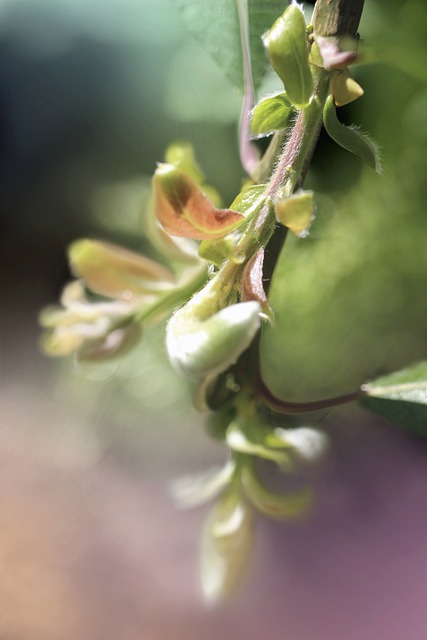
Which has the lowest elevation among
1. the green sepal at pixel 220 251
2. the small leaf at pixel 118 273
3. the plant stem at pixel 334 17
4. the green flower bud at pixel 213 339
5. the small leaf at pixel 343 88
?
the small leaf at pixel 118 273

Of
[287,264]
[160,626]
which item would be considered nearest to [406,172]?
[287,264]

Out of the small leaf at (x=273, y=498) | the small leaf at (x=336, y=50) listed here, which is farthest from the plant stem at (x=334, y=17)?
the small leaf at (x=273, y=498)

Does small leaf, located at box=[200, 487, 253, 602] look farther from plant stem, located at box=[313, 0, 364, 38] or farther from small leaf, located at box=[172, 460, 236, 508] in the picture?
plant stem, located at box=[313, 0, 364, 38]

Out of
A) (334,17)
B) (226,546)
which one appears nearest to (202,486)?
(226,546)

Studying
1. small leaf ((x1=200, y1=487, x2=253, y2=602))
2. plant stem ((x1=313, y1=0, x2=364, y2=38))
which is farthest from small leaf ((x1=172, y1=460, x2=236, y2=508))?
plant stem ((x1=313, y1=0, x2=364, y2=38))

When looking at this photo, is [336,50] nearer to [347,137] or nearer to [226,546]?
[347,137]

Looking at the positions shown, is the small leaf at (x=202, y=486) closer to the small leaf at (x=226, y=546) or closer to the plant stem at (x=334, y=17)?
the small leaf at (x=226, y=546)
